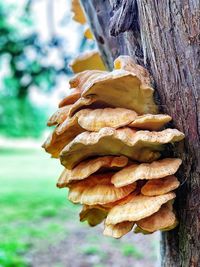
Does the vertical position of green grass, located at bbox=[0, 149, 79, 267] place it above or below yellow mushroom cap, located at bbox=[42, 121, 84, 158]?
below

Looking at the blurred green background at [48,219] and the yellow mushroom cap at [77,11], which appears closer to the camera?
the yellow mushroom cap at [77,11]

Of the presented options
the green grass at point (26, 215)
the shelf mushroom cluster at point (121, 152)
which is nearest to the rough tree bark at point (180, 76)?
the shelf mushroom cluster at point (121, 152)

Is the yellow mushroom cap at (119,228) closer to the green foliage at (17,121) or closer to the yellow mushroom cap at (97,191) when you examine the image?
the yellow mushroom cap at (97,191)

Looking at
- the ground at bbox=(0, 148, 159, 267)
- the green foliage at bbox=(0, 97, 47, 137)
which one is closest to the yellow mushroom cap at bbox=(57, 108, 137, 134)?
the ground at bbox=(0, 148, 159, 267)

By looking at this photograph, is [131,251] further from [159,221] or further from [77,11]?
[159,221]

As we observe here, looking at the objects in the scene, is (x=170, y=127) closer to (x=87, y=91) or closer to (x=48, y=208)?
(x=87, y=91)

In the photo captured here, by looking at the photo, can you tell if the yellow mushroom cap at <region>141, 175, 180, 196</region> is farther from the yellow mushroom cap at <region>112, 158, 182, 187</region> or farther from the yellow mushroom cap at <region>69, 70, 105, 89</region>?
the yellow mushroom cap at <region>69, 70, 105, 89</region>
